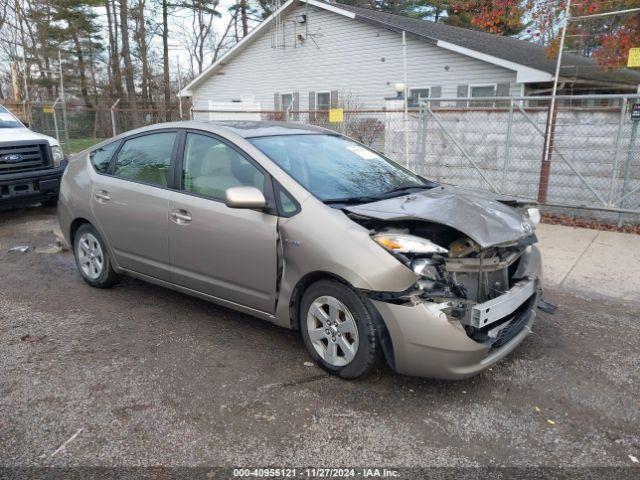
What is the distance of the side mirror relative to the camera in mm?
3359

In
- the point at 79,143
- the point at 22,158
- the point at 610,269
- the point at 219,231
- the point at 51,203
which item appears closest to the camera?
the point at 219,231

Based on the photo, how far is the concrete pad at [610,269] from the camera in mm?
5137

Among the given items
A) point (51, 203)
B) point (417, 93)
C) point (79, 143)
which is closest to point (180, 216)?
point (51, 203)

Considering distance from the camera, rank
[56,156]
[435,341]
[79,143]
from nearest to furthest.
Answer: [435,341] < [56,156] < [79,143]

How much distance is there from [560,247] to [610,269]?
96cm

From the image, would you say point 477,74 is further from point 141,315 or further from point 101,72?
point 101,72

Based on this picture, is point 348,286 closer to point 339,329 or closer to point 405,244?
point 339,329

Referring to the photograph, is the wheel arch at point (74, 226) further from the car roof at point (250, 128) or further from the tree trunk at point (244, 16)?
the tree trunk at point (244, 16)

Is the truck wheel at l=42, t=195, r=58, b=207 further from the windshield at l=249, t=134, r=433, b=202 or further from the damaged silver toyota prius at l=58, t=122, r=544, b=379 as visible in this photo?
the windshield at l=249, t=134, r=433, b=202

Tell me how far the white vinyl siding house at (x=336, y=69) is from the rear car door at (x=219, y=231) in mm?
12747

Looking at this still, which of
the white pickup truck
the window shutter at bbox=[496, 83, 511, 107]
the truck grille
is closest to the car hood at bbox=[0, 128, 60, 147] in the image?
the white pickup truck

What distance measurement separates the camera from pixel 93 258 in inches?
196

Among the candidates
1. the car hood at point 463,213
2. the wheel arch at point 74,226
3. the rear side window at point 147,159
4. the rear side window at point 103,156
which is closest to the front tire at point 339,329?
the car hood at point 463,213

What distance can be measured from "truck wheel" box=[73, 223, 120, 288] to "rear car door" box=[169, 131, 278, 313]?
109 cm
